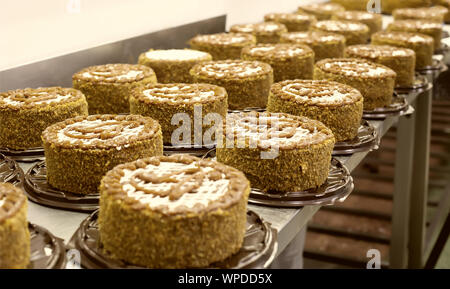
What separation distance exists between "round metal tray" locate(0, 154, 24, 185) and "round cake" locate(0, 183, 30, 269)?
1.23 feet

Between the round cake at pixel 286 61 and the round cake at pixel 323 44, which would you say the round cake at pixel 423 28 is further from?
the round cake at pixel 286 61

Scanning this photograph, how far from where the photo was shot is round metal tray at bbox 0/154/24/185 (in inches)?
55.8

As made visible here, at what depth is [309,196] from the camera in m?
1.43

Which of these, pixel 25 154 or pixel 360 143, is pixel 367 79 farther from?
pixel 25 154

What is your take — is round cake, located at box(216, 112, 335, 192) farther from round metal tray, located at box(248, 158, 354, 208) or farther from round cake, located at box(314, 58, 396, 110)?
round cake, located at box(314, 58, 396, 110)

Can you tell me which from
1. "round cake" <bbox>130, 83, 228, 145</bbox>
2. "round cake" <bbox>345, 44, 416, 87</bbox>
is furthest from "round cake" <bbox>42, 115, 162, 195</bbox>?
"round cake" <bbox>345, 44, 416, 87</bbox>

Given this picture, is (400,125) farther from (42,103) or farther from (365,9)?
(42,103)

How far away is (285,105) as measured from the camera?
5.97 ft

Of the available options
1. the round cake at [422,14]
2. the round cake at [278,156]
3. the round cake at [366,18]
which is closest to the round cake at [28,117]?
the round cake at [278,156]

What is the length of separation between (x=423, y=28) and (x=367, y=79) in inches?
48.9

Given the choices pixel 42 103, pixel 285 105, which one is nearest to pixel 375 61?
pixel 285 105

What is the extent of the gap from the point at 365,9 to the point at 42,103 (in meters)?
2.84

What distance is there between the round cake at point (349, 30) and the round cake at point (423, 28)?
19 cm

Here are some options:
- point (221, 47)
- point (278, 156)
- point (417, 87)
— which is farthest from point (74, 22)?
point (417, 87)
